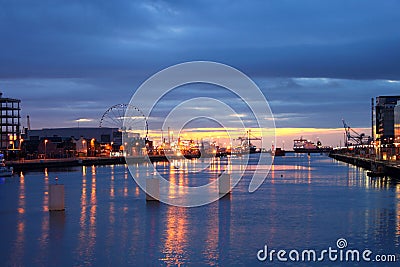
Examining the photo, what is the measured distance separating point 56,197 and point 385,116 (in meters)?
117

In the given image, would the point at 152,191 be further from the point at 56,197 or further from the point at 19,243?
the point at 19,243

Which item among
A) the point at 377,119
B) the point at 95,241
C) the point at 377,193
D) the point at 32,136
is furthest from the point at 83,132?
the point at 95,241

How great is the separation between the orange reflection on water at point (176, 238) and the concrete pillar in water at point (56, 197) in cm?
494

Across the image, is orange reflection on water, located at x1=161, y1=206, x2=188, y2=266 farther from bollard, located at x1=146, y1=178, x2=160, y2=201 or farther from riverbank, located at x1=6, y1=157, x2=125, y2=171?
riverbank, located at x1=6, y1=157, x2=125, y2=171

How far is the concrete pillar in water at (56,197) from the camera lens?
26.2 meters

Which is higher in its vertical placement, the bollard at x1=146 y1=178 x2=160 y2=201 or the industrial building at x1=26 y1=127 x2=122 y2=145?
the industrial building at x1=26 y1=127 x2=122 y2=145

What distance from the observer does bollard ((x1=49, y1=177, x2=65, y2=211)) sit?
2625 cm

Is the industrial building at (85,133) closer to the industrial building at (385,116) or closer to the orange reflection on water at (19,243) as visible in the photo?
the industrial building at (385,116)

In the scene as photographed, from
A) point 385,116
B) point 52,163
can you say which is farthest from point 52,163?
point 385,116

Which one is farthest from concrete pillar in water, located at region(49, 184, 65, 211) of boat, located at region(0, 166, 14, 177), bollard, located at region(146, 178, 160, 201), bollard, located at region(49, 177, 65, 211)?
boat, located at region(0, 166, 14, 177)

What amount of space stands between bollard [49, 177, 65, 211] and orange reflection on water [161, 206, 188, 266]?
4935 mm

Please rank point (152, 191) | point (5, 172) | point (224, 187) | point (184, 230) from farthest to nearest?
point (5, 172) → point (224, 187) → point (152, 191) → point (184, 230)

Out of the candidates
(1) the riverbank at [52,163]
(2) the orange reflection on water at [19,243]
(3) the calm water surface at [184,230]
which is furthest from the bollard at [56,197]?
(1) the riverbank at [52,163]

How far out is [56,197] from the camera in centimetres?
2673
